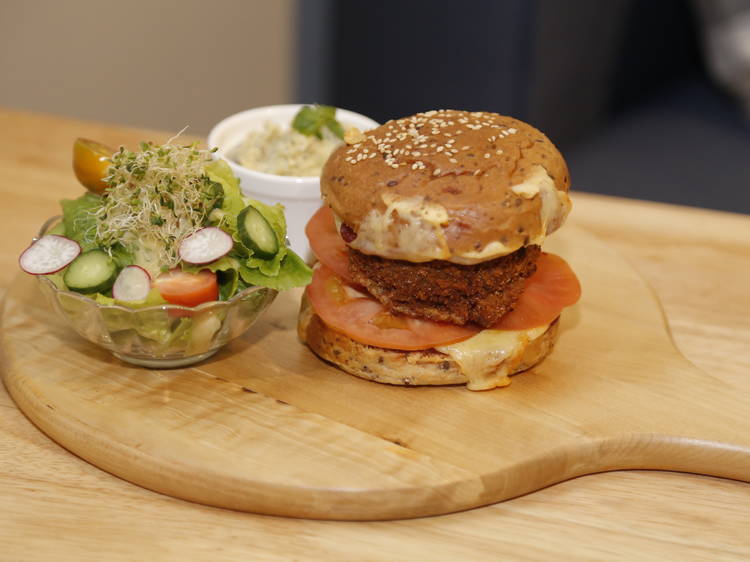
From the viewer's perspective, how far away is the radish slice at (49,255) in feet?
8.36

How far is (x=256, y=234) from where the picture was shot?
2.60 m

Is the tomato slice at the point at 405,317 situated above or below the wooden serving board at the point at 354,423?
above

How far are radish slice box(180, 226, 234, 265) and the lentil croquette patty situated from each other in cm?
42

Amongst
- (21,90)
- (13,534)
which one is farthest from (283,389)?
(21,90)

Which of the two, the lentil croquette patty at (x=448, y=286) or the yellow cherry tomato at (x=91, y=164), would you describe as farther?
the yellow cherry tomato at (x=91, y=164)

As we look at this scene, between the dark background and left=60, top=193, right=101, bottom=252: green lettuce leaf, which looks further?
the dark background

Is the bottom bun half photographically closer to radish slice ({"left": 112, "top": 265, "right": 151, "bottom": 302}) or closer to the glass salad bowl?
the glass salad bowl

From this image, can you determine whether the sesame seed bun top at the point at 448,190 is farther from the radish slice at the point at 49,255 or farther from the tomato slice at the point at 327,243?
the radish slice at the point at 49,255

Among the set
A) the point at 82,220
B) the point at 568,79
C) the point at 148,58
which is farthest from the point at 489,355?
the point at 148,58

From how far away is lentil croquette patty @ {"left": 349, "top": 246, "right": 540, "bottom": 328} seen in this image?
259cm

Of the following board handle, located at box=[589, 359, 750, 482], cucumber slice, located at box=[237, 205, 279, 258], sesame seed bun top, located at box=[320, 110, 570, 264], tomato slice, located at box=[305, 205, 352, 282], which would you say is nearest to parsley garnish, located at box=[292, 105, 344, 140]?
tomato slice, located at box=[305, 205, 352, 282]

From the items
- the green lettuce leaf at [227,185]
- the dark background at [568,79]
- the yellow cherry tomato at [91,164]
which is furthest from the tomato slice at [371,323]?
the dark background at [568,79]

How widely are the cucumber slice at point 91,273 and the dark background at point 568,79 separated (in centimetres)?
405

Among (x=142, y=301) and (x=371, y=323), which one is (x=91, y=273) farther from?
(x=371, y=323)
